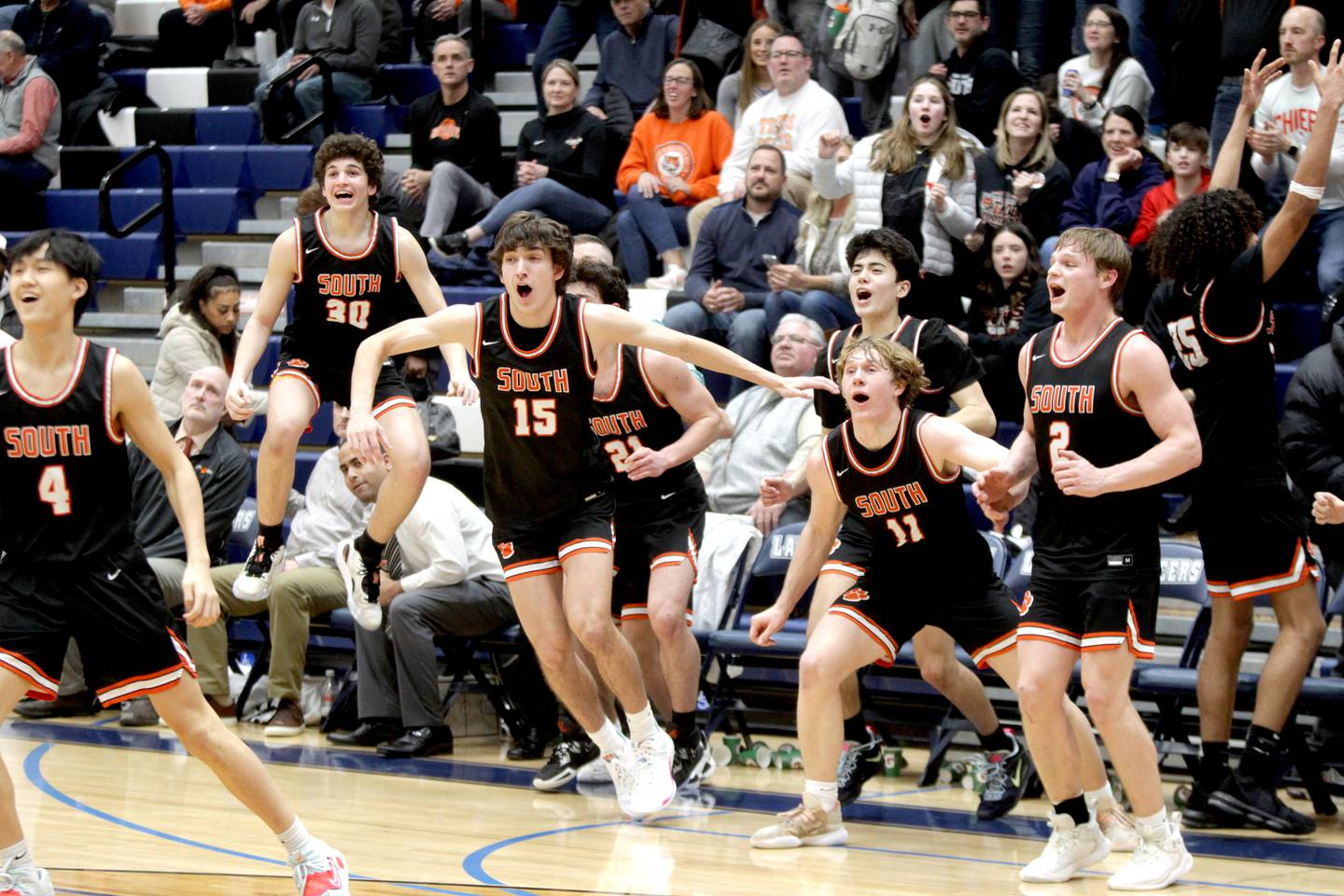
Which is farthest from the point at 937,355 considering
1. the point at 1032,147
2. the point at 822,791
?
the point at 1032,147

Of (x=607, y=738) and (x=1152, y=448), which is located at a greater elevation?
(x=1152, y=448)

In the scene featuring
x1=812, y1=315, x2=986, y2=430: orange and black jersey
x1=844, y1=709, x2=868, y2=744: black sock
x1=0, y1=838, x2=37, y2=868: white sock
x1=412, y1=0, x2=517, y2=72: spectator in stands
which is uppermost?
x1=412, y1=0, x2=517, y2=72: spectator in stands

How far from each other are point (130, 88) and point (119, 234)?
240 centimetres

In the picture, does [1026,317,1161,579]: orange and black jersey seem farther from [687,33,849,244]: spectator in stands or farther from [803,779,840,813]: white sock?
[687,33,849,244]: spectator in stands

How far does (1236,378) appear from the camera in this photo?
21.8 ft

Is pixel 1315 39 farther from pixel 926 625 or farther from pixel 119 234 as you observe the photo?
pixel 119 234

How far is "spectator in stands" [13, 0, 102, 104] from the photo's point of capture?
13867 mm

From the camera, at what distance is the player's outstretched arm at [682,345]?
19.7 ft

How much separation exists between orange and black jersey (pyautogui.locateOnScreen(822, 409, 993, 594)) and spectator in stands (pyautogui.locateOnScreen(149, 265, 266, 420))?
4.49 meters

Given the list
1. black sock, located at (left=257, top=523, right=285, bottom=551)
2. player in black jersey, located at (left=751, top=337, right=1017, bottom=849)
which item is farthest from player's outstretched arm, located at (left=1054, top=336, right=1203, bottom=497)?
black sock, located at (left=257, top=523, right=285, bottom=551)

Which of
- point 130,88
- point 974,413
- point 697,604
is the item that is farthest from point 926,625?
point 130,88

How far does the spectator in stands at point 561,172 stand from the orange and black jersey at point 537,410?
4.42m

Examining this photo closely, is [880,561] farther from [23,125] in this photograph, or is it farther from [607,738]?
[23,125]

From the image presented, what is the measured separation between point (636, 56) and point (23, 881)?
26.8 ft
